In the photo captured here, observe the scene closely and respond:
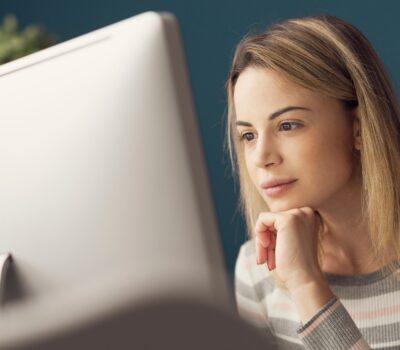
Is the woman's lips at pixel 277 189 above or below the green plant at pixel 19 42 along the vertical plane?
below

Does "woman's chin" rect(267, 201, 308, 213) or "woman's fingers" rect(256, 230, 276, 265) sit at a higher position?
"woman's chin" rect(267, 201, 308, 213)

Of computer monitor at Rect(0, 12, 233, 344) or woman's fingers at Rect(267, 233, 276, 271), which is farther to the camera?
woman's fingers at Rect(267, 233, 276, 271)

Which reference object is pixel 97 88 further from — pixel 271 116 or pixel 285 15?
pixel 285 15

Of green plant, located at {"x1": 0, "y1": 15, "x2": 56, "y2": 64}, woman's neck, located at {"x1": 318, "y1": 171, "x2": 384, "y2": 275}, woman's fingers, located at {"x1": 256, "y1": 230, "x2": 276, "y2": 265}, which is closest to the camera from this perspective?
→ woman's fingers, located at {"x1": 256, "y1": 230, "x2": 276, "y2": 265}

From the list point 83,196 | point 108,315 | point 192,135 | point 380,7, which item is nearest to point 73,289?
point 83,196

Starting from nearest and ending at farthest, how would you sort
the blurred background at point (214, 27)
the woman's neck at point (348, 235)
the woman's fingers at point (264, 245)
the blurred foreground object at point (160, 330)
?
the blurred foreground object at point (160, 330) < the woman's fingers at point (264, 245) < the woman's neck at point (348, 235) < the blurred background at point (214, 27)

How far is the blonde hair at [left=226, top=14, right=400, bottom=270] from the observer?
4.23 feet

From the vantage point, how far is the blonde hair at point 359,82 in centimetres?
129

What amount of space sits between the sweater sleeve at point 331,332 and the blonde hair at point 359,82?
25 cm

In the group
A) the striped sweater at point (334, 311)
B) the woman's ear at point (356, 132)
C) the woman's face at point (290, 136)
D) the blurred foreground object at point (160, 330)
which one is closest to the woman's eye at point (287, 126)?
the woman's face at point (290, 136)

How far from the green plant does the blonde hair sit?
123 cm

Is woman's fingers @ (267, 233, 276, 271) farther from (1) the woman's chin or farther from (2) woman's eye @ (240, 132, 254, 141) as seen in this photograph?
(2) woman's eye @ (240, 132, 254, 141)

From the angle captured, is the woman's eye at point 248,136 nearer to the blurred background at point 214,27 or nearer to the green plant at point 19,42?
the green plant at point 19,42

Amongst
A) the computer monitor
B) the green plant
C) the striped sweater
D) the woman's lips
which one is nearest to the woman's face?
the woman's lips
